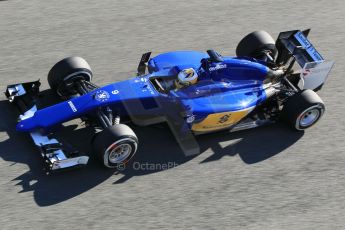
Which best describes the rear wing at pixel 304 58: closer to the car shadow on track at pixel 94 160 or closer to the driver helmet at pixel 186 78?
the car shadow on track at pixel 94 160

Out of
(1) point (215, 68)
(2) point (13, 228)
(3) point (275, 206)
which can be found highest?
(1) point (215, 68)

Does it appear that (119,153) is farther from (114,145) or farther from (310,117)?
(310,117)

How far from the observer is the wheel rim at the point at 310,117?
9.37 m

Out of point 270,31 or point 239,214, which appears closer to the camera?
point 239,214

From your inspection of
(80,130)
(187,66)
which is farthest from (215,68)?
(80,130)

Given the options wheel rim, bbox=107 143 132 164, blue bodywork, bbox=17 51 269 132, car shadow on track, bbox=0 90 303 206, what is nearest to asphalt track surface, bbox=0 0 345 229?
car shadow on track, bbox=0 90 303 206

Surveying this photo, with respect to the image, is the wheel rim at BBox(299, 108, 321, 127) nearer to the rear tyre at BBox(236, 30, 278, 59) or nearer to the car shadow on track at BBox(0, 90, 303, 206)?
the car shadow on track at BBox(0, 90, 303, 206)

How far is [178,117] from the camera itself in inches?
355

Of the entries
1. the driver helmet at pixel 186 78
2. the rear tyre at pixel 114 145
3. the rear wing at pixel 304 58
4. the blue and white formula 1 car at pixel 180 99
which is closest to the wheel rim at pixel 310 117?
the blue and white formula 1 car at pixel 180 99

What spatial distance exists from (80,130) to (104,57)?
2.65 m

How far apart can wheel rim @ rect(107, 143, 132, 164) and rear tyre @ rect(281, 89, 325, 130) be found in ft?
8.64

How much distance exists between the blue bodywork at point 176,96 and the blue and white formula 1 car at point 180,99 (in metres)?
0.01

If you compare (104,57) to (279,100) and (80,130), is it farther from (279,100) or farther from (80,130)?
(279,100)

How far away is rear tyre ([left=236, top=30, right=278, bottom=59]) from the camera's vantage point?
10.5 meters
